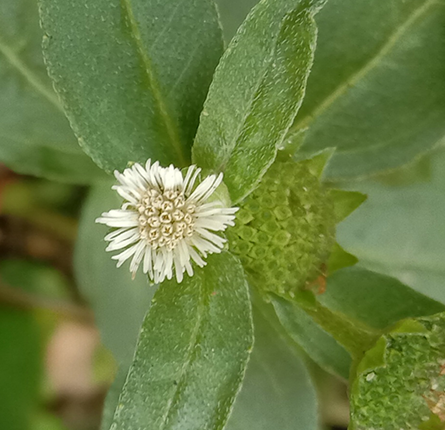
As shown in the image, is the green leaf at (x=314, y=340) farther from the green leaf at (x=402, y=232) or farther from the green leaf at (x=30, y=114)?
the green leaf at (x=30, y=114)

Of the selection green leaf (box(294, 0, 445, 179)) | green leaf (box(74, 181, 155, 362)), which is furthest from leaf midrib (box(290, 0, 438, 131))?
green leaf (box(74, 181, 155, 362))

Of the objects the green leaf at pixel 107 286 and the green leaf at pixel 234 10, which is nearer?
the green leaf at pixel 234 10

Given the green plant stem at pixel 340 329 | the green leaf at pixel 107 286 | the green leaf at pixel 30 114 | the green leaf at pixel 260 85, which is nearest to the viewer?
the green leaf at pixel 260 85

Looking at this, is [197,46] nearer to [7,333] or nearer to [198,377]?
[198,377]

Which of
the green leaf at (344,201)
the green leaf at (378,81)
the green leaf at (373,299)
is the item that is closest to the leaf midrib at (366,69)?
the green leaf at (378,81)

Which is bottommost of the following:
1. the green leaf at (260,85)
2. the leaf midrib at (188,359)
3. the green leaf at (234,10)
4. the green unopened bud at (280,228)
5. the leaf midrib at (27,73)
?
the leaf midrib at (188,359)

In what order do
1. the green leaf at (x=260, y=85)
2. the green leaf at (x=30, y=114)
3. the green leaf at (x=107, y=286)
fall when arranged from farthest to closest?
the green leaf at (x=107, y=286)
the green leaf at (x=30, y=114)
the green leaf at (x=260, y=85)

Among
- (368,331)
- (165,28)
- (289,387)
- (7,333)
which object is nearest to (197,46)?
(165,28)
